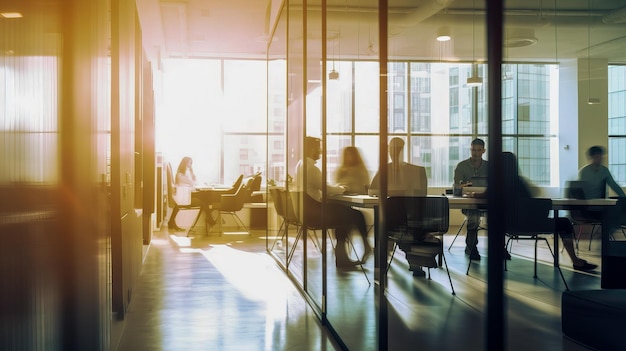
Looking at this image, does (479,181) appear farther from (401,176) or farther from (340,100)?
(340,100)

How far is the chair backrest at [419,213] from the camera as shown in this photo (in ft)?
8.14

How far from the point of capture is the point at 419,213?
274 centimetres

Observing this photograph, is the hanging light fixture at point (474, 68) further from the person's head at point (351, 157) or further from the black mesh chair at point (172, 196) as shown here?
the black mesh chair at point (172, 196)

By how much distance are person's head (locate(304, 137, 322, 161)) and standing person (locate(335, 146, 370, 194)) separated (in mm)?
758

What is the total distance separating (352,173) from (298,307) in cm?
182

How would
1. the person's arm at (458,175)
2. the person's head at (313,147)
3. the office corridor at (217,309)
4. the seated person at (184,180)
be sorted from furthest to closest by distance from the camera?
the seated person at (184,180)
the person's head at (313,147)
the office corridor at (217,309)
the person's arm at (458,175)

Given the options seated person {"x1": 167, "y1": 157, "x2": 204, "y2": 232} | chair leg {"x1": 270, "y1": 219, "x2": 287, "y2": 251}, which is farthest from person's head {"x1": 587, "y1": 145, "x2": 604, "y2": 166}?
seated person {"x1": 167, "y1": 157, "x2": 204, "y2": 232}

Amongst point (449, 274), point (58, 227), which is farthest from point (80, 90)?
point (449, 274)

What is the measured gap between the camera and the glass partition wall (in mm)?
1750

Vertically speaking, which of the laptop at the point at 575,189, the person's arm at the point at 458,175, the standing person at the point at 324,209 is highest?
the person's arm at the point at 458,175

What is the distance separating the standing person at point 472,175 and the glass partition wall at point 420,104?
0.13 ft

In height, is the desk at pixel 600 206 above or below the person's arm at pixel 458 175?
below

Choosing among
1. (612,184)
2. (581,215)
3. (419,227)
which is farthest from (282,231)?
(612,184)

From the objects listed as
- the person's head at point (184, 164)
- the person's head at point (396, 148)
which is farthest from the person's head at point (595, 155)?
the person's head at point (184, 164)
